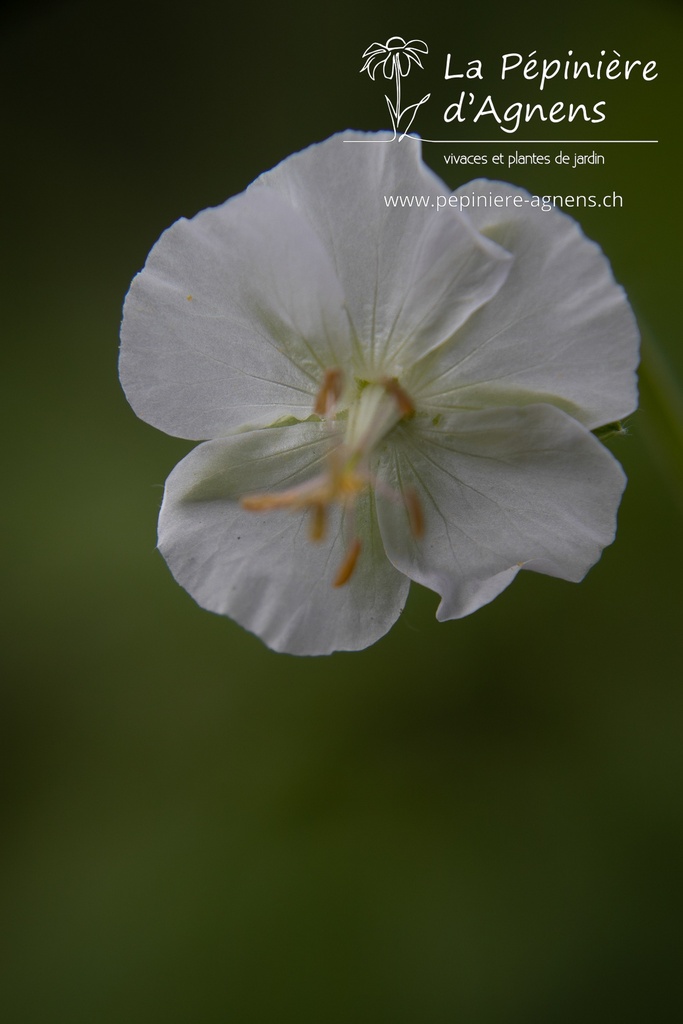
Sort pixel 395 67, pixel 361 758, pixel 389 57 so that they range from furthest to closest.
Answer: pixel 361 758
pixel 389 57
pixel 395 67

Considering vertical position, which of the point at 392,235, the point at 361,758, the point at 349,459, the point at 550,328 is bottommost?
the point at 361,758

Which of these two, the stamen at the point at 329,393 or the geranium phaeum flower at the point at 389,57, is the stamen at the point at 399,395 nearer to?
the stamen at the point at 329,393

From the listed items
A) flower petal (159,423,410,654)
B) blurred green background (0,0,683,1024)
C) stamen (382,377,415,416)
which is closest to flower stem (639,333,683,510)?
stamen (382,377,415,416)

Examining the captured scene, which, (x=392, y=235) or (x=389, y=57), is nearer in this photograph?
(x=392, y=235)

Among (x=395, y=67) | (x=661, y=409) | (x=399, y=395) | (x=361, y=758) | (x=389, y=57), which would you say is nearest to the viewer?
(x=399, y=395)

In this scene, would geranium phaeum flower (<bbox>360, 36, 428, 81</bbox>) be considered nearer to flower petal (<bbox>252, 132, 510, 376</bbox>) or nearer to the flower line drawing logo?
the flower line drawing logo

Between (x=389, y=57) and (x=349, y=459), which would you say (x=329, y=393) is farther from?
(x=389, y=57)

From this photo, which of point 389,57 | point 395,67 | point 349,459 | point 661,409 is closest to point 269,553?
point 349,459
